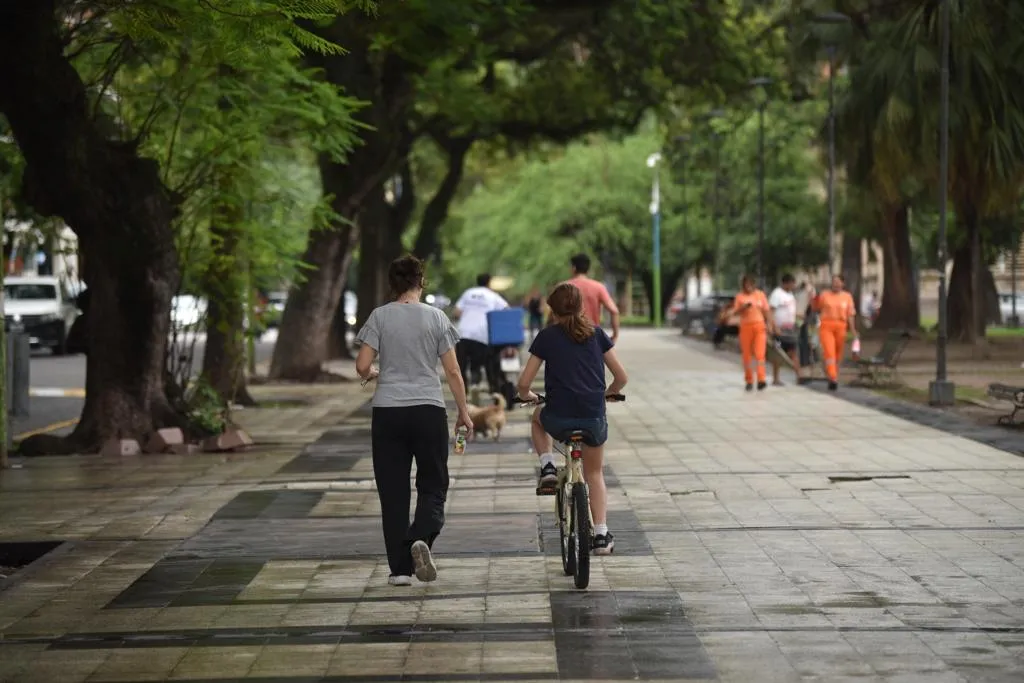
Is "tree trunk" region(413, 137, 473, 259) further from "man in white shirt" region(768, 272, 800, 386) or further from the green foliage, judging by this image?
the green foliage

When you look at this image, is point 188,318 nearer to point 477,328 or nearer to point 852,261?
point 477,328

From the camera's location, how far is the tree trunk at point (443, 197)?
43.5 meters

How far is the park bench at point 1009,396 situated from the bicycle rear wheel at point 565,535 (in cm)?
1063

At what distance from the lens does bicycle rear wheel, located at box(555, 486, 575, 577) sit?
10188 millimetres

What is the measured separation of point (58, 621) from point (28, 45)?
8.38 metres

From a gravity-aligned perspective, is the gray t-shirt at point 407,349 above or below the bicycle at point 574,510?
above

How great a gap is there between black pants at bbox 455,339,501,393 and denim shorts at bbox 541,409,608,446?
47.3ft

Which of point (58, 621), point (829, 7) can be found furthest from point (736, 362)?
point (58, 621)

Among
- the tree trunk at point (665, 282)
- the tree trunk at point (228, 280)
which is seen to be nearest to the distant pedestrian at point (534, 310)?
the tree trunk at point (665, 282)

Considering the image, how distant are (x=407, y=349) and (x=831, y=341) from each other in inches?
739

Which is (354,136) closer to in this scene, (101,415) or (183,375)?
(183,375)

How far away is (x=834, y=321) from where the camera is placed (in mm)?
27766

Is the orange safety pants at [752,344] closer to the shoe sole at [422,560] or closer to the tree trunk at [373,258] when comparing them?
the tree trunk at [373,258]

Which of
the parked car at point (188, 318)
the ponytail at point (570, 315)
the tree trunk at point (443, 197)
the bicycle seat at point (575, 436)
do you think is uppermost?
the tree trunk at point (443, 197)
